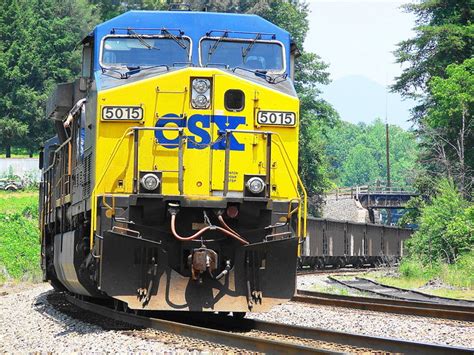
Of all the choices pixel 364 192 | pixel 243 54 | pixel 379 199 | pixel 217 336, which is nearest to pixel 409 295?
pixel 243 54

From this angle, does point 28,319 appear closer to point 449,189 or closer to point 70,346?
point 70,346

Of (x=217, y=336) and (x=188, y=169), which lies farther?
(x=188, y=169)

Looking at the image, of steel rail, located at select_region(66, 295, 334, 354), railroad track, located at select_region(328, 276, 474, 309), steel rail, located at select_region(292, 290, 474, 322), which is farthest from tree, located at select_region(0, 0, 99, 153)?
steel rail, located at select_region(66, 295, 334, 354)

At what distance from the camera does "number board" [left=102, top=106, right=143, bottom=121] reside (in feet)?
35.3

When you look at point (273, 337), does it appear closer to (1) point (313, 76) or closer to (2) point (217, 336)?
(2) point (217, 336)

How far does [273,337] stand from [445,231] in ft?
65.4

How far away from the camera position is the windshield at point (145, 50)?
11453mm

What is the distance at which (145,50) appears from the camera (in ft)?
37.8

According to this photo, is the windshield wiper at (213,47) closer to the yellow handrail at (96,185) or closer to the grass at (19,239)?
the yellow handrail at (96,185)

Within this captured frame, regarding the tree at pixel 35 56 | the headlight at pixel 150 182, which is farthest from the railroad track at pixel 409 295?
the tree at pixel 35 56

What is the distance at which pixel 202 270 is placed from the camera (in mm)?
10273

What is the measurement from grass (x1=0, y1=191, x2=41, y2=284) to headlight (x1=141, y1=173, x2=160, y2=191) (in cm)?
1697

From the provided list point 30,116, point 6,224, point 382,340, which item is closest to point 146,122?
point 382,340

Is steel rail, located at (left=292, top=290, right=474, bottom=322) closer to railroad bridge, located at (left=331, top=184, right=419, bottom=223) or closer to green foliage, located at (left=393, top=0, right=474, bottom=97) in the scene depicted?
green foliage, located at (left=393, top=0, right=474, bottom=97)
